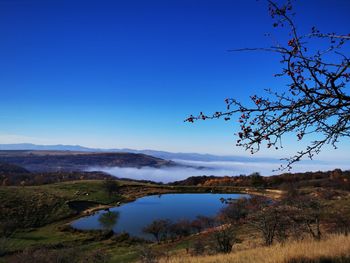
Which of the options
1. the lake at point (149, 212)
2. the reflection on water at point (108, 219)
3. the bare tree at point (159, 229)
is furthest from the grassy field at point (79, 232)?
the reflection on water at point (108, 219)

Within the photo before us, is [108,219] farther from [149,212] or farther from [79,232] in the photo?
[79,232]

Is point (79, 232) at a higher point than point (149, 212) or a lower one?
lower

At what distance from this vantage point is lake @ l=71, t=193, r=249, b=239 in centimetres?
8412

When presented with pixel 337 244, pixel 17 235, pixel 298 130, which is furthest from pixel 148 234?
pixel 298 130

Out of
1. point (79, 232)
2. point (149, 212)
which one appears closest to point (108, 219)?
point (149, 212)

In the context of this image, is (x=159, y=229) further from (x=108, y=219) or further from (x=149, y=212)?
(x=149, y=212)

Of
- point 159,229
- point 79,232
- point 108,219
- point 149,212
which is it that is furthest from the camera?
point 149,212

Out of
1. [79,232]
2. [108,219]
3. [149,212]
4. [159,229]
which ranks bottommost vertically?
[79,232]

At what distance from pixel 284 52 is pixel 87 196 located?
11804 cm

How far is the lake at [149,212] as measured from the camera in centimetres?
8412

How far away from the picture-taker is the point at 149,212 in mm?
103688

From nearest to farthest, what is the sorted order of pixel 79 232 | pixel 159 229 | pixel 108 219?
1. pixel 159 229
2. pixel 79 232
3. pixel 108 219

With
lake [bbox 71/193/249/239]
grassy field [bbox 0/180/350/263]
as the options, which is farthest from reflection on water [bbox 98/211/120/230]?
grassy field [bbox 0/180/350/263]

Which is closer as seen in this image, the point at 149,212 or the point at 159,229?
the point at 159,229
